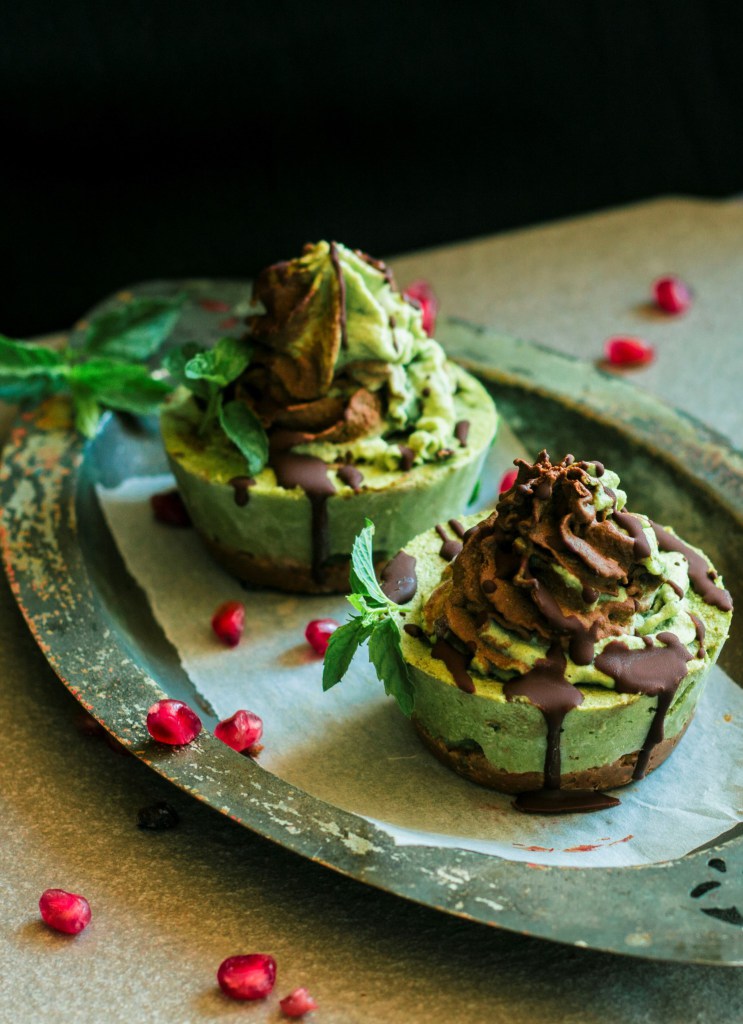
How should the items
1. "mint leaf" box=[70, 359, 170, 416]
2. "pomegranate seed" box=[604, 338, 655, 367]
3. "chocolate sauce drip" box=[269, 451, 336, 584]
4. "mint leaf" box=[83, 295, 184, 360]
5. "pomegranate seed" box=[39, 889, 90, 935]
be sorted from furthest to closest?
"pomegranate seed" box=[604, 338, 655, 367] < "mint leaf" box=[83, 295, 184, 360] < "mint leaf" box=[70, 359, 170, 416] < "chocolate sauce drip" box=[269, 451, 336, 584] < "pomegranate seed" box=[39, 889, 90, 935]

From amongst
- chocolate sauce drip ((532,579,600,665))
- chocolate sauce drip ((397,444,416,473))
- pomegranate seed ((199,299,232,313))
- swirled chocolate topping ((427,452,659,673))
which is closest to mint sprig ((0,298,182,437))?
pomegranate seed ((199,299,232,313))

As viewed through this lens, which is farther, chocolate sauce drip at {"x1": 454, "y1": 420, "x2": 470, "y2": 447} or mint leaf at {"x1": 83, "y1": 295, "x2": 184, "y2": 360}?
mint leaf at {"x1": 83, "y1": 295, "x2": 184, "y2": 360}

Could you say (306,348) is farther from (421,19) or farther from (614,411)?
(421,19)

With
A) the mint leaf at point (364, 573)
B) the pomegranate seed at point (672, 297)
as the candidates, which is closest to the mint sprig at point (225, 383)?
the mint leaf at point (364, 573)

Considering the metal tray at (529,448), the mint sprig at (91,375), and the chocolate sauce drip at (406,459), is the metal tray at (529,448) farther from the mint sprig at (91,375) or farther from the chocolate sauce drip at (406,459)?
the chocolate sauce drip at (406,459)

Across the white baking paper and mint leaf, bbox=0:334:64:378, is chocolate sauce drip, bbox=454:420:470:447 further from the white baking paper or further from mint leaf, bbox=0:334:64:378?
mint leaf, bbox=0:334:64:378

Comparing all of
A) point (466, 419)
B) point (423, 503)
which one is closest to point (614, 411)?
point (466, 419)
